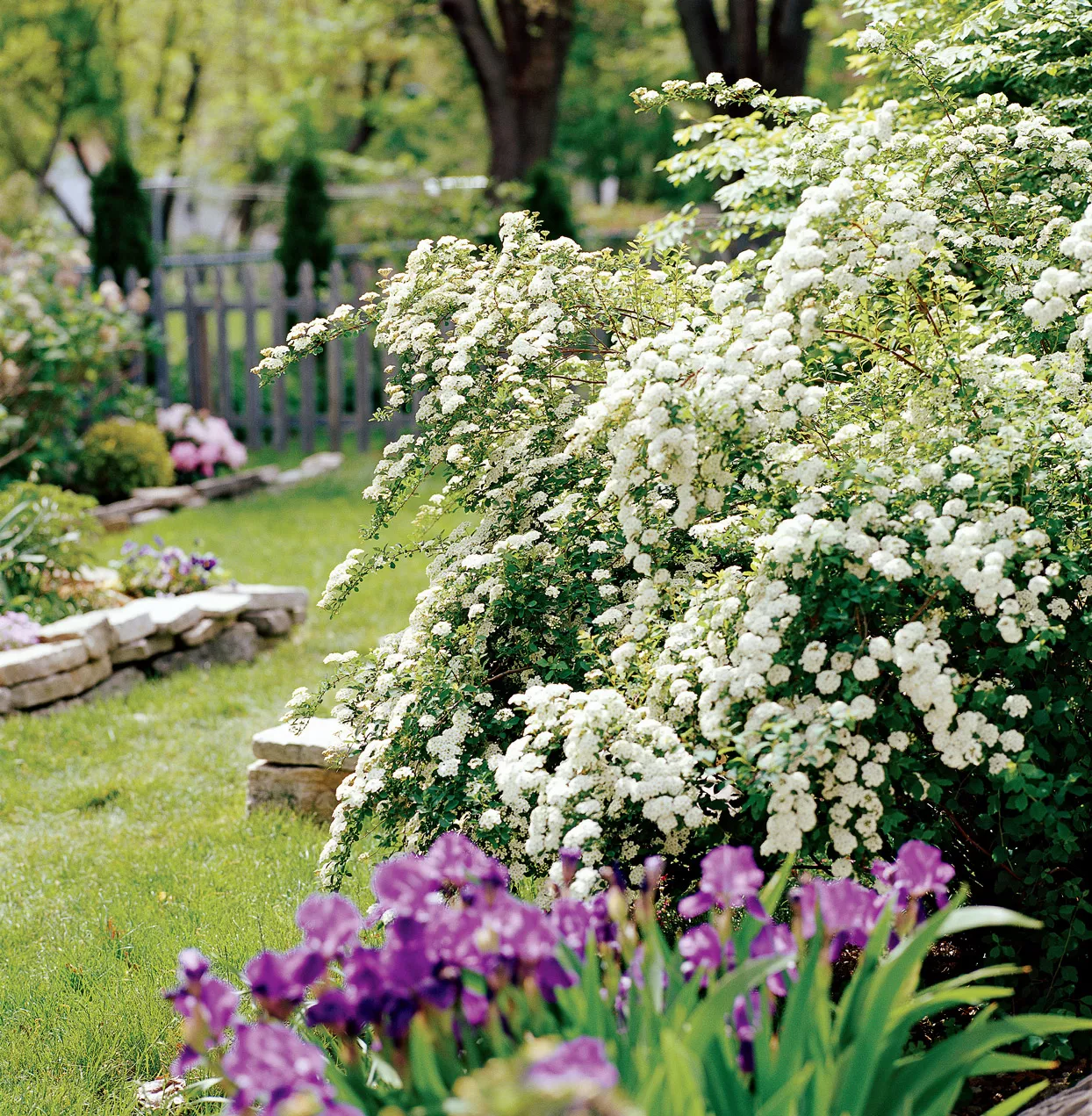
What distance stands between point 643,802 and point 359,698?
3.72 ft

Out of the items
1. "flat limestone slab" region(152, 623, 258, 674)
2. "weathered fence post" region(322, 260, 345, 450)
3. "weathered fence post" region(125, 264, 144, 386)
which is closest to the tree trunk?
"weathered fence post" region(322, 260, 345, 450)

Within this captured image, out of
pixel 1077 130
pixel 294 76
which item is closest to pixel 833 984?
pixel 1077 130

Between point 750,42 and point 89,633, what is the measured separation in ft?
23.9

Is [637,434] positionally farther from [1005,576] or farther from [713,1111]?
[713,1111]

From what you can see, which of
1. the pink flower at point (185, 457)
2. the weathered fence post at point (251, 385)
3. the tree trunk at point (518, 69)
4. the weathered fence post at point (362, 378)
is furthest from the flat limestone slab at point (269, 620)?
the tree trunk at point (518, 69)

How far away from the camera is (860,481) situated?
2.40 meters

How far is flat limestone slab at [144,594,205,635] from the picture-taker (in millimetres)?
5590

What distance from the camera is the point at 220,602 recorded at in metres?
5.86

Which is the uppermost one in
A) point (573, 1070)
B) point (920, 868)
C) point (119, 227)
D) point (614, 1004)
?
point (119, 227)

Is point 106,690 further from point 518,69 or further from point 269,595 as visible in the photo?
point 518,69

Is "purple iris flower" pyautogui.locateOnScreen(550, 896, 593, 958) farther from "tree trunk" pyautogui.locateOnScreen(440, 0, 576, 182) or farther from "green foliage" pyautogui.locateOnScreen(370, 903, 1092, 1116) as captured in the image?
"tree trunk" pyautogui.locateOnScreen(440, 0, 576, 182)

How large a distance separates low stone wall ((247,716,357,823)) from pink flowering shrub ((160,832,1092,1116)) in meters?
2.36

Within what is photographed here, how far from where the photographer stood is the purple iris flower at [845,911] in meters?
1.62

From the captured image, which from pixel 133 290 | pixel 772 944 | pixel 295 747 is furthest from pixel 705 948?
pixel 133 290
